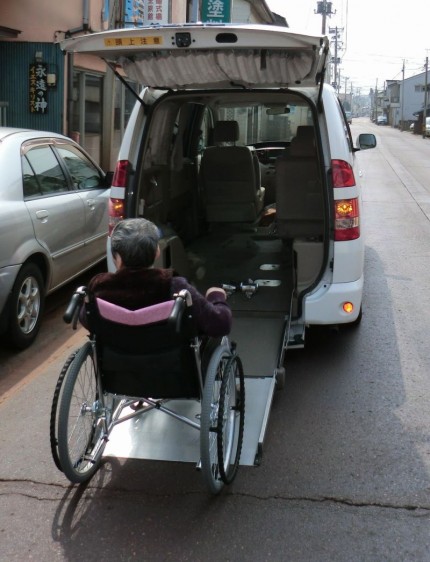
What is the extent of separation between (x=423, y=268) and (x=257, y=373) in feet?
13.6

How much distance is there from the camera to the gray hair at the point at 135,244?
113 inches

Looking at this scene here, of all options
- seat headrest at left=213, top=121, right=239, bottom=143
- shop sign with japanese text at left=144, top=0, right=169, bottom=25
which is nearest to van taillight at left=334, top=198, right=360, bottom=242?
seat headrest at left=213, top=121, right=239, bottom=143

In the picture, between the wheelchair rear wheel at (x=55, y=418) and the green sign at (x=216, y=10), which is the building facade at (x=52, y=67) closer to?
the green sign at (x=216, y=10)

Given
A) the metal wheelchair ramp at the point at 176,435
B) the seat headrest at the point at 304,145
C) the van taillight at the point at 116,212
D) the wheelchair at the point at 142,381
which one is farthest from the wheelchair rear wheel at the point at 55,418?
the seat headrest at the point at 304,145

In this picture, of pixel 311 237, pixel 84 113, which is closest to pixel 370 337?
pixel 311 237

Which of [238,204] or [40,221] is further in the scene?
[238,204]

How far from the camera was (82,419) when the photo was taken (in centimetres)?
305

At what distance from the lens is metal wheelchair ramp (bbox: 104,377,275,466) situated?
326 centimetres

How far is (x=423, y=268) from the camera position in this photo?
7309mm

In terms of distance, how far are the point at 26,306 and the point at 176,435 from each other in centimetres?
200

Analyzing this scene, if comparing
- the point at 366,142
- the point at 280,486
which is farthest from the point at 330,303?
the point at 366,142

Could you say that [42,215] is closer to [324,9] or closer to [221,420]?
[221,420]

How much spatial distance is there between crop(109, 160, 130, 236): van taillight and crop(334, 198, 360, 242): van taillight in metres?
1.49

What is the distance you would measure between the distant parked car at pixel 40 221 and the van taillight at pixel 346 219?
90.8 inches
